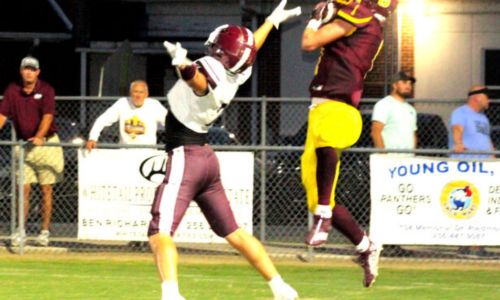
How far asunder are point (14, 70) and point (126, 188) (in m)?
20.9

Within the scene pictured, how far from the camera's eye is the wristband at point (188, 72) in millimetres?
10078

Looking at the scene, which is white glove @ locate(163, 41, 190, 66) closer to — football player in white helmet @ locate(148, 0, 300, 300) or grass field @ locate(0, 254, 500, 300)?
football player in white helmet @ locate(148, 0, 300, 300)

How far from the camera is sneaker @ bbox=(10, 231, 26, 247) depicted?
691 inches

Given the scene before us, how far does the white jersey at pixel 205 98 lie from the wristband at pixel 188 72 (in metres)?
0.28


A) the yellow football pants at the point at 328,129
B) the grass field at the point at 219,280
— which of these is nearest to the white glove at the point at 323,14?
the yellow football pants at the point at 328,129

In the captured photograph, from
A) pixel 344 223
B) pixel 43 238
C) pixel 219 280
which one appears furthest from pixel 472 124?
pixel 344 223

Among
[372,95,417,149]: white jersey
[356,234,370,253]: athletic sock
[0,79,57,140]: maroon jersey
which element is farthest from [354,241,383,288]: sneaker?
[0,79,57,140]: maroon jersey

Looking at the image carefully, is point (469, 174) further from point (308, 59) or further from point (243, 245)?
point (308, 59)

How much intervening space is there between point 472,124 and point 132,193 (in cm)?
403

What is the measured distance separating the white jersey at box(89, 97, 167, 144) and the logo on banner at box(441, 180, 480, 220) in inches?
134

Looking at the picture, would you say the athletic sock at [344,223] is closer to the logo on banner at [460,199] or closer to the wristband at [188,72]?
the wristband at [188,72]

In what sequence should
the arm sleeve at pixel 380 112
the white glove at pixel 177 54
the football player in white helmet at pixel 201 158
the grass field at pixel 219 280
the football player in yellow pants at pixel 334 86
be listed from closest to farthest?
the white glove at pixel 177 54 < the football player in white helmet at pixel 201 158 < the football player in yellow pants at pixel 334 86 < the grass field at pixel 219 280 < the arm sleeve at pixel 380 112

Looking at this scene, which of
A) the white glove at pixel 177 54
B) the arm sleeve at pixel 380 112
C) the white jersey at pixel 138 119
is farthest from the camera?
the white jersey at pixel 138 119

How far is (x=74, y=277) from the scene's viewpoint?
1514cm
